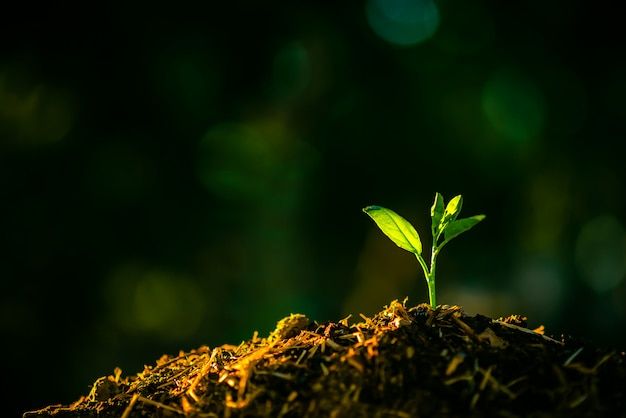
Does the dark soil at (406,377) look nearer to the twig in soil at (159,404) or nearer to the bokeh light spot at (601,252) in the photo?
the twig in soil at (159,404)

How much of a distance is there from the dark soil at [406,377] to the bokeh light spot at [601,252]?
312 inches

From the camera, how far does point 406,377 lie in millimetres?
1230

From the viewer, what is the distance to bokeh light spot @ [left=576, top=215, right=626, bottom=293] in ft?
28.1

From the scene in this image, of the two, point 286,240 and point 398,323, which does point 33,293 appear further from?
point 398,323

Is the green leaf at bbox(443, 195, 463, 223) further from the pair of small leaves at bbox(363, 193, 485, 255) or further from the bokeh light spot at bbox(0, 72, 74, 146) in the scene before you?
the bokeh light spot at bbox(0, 72, 74, 146)

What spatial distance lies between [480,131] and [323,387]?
27.0 feet

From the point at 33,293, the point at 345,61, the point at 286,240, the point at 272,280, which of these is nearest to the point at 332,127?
the point at 345,61

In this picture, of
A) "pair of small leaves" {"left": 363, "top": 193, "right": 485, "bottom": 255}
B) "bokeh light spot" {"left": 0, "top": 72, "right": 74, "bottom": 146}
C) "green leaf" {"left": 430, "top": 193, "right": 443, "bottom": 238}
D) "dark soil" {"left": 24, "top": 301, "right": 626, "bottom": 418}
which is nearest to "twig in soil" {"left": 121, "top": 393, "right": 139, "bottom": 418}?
"dark soil" {"left": 24, "top": 301, "right": 626, "bottom": 418}

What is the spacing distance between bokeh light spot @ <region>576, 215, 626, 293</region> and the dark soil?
792 cm

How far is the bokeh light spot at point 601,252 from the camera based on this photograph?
28.1ft

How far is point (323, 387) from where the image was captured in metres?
1.23

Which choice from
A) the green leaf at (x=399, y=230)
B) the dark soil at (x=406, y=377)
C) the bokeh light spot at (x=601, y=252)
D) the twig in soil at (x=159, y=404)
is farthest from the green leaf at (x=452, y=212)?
the bokeh light spot at (x=601, y=252)

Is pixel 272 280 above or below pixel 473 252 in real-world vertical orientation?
below

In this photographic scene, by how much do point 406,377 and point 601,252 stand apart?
28.3 ft
